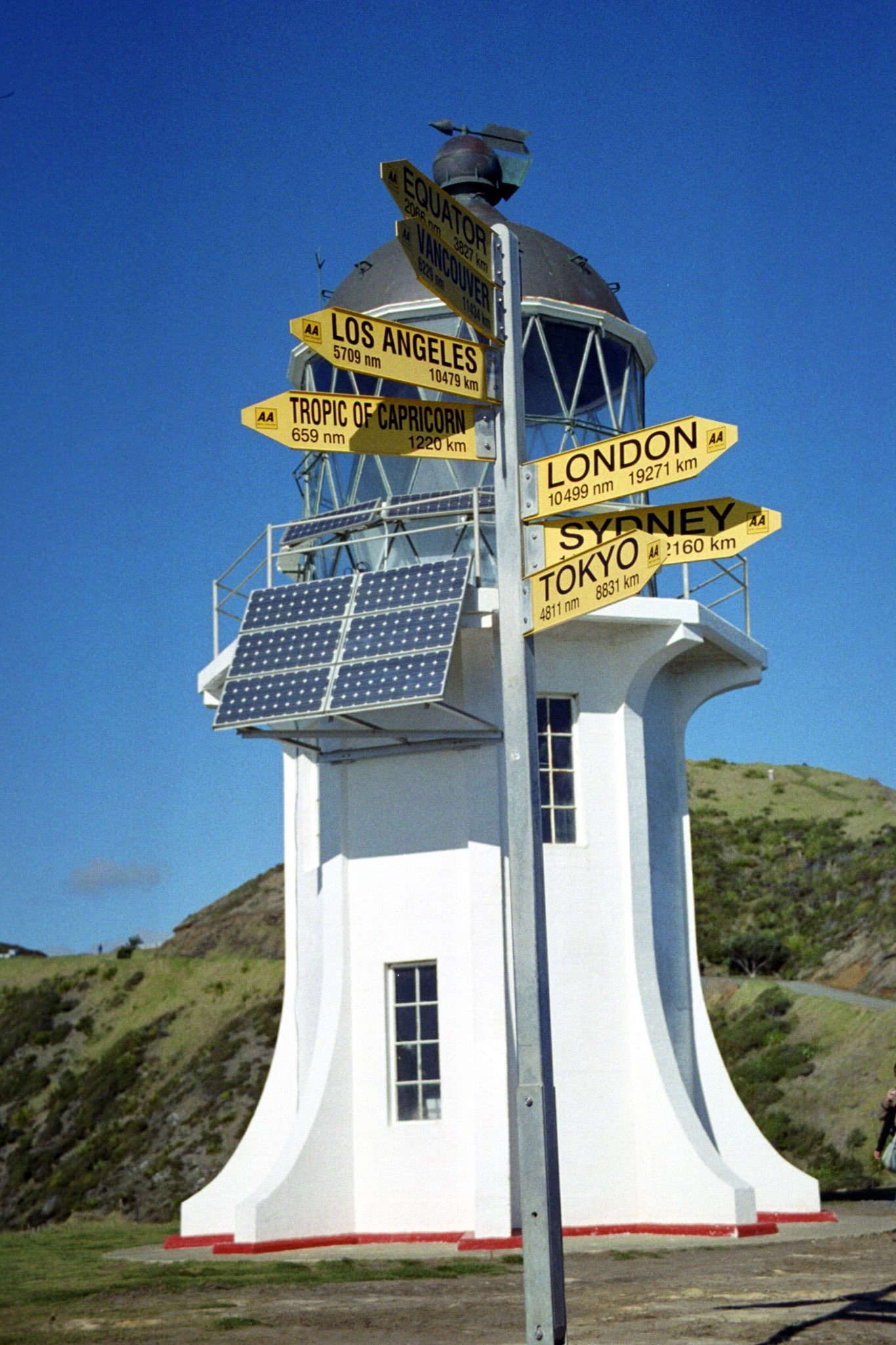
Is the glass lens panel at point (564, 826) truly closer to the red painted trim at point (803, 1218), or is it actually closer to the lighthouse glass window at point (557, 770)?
the lighthouse glass window at point (557, 770)

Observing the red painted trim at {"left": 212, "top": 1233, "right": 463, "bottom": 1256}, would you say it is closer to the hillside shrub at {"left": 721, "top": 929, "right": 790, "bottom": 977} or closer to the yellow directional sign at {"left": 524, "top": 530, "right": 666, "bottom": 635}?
the yellow directional sign at {"left": 524, "top": 530, "right": 666, "bottom": 635}

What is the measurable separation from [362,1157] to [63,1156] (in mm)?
25685

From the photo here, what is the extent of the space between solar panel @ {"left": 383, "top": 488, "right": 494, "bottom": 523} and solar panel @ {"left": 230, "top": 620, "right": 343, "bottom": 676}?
59.1 inches

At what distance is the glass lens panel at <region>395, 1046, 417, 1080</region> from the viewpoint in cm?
1694

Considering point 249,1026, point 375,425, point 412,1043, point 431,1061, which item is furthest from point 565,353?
point 249,1026

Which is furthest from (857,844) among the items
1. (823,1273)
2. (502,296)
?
(502,296)

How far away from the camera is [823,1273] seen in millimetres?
12492

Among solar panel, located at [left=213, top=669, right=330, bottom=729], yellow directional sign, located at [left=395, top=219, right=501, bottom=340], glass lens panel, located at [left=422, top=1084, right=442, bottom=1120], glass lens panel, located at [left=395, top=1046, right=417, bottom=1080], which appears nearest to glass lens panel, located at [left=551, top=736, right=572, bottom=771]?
solar panel, located at [left=213, top=669, right=330, bottom=729]

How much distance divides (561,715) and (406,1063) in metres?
3.98

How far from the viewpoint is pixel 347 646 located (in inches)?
643

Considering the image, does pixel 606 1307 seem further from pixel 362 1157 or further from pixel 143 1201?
pixel 143 1201

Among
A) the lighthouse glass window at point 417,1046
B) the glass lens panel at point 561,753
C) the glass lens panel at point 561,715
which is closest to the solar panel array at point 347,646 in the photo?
the glass lens panel at point 561,715

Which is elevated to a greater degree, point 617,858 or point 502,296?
point 502,296

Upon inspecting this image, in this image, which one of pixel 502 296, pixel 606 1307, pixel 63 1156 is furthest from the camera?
pixel 63 1156
